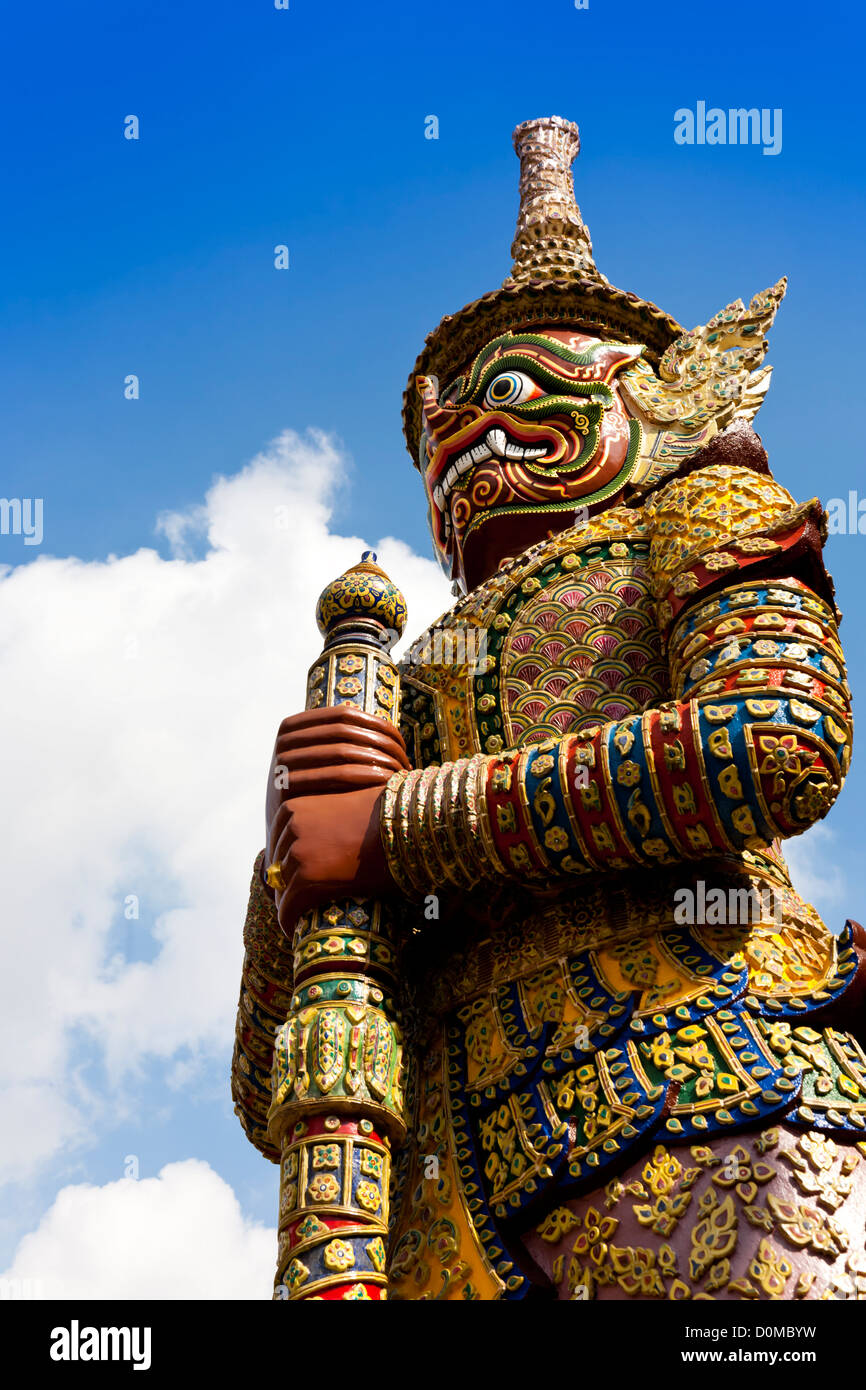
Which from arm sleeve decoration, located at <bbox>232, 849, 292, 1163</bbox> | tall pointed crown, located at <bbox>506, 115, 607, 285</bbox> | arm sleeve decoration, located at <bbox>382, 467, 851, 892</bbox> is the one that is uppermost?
tall pointed crown, located at <bbox>506, 115, 607, 285</bbox>

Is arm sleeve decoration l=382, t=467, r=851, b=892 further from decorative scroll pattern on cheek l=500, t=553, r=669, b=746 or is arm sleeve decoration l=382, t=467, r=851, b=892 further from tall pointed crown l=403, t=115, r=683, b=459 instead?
tall pointed crown l=403, t=115, r=683, b=459

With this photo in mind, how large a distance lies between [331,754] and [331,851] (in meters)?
0.32

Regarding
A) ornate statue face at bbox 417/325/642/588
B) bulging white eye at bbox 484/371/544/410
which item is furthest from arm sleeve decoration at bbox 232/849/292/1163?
bulging white eye at bbox 484/371/544/410

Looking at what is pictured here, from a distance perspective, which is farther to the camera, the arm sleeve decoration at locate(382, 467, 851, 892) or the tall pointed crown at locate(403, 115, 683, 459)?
the tall pointed crown at locate(403, 115, 683, 459)

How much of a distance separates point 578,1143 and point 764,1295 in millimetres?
636

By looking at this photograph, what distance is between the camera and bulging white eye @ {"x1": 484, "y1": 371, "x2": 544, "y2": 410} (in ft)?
18.4

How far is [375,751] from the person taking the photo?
4387mm

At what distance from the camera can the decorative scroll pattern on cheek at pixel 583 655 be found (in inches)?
184

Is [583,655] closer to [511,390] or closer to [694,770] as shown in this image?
[694,770]

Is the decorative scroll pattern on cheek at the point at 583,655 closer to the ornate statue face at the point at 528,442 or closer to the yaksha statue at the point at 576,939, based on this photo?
the yaksha statue at the point at 576,939

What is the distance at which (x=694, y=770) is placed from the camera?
388 cm

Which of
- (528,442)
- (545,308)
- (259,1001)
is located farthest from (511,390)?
(259,1001)

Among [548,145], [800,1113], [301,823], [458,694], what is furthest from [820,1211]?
[548,145]
